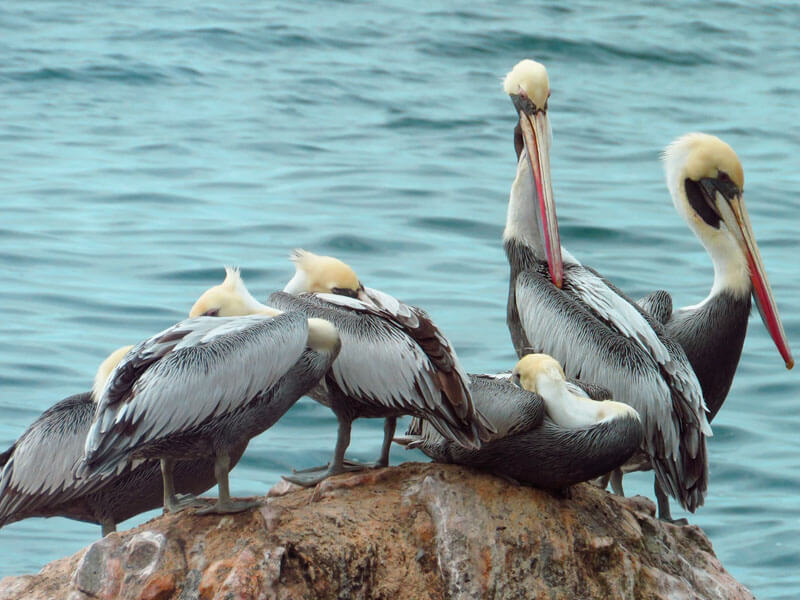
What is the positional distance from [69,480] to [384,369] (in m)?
1.31

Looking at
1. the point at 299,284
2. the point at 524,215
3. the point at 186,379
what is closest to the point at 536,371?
the point at 299,284

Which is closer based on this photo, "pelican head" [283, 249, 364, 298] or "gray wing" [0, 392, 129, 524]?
"pelican head" [283, 249, 364, 298]

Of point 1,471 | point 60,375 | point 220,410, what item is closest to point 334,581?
point 220,410

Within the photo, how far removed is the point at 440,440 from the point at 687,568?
87 centimetres

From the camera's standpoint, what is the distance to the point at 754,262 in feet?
19.9

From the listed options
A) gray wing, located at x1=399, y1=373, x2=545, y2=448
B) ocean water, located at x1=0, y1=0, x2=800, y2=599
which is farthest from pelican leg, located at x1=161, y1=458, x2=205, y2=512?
ocean water, located at x1=0, y1=0, x2=800, y2=599

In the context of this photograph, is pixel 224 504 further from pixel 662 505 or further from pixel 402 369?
pixel 662 505

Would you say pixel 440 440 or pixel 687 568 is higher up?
pixel 440 440

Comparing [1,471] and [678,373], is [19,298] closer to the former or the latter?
[1,471]

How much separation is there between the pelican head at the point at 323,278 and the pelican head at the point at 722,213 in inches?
72.0

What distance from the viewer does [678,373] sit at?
5.30 meters

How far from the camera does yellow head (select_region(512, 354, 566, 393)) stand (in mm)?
4359

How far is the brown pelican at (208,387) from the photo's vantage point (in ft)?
12.8

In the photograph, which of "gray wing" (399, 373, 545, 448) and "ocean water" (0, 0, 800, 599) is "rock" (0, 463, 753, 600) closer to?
"gray wing" (399, 373, 545, 448)
